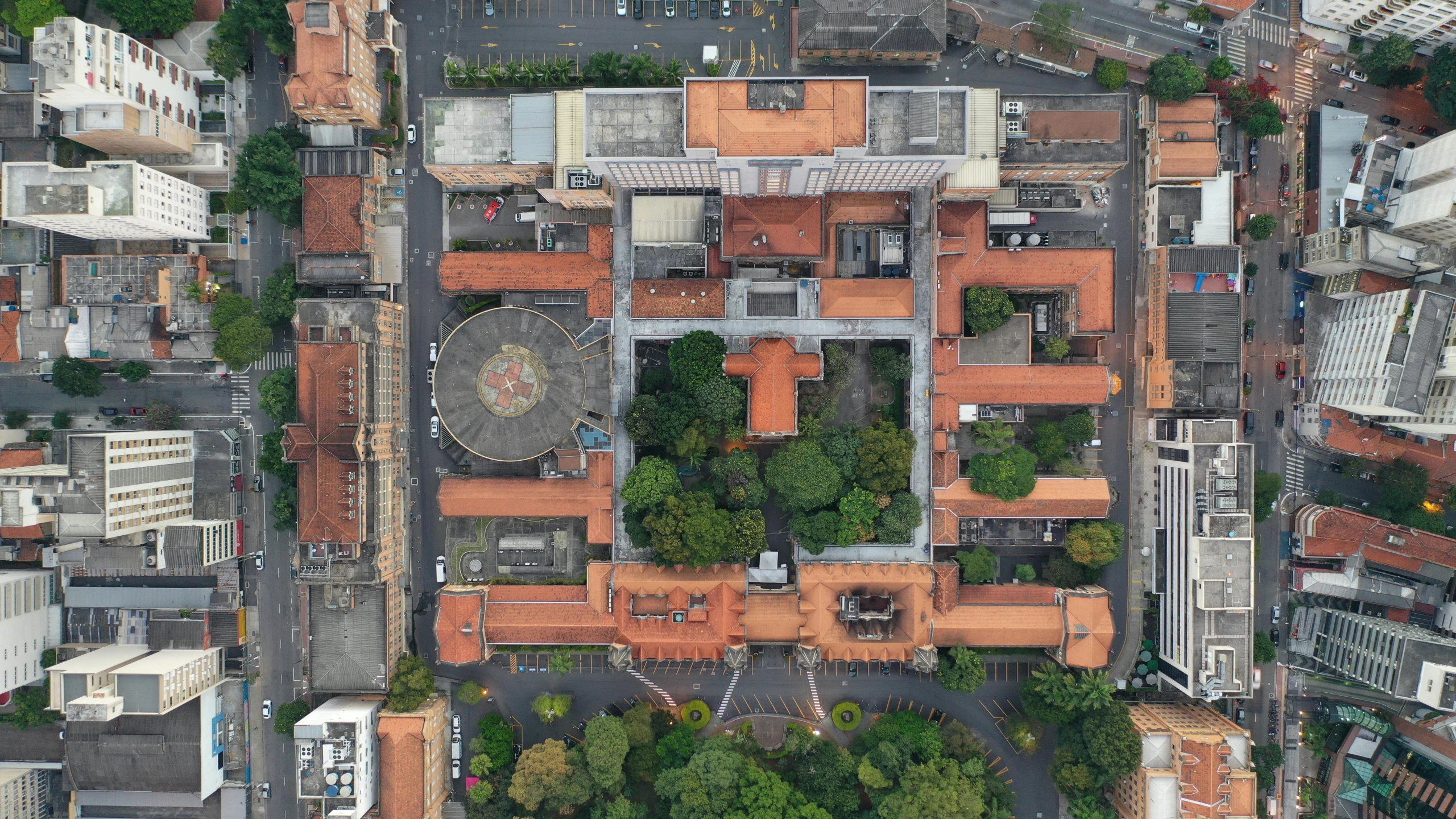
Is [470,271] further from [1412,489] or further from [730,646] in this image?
[1412,489]

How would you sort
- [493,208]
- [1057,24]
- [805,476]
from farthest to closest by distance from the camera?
[493,208] < [1057,24] < [805,476]

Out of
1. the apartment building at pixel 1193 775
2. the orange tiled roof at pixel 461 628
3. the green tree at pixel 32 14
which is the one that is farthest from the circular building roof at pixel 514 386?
the apartment building at pixel 1193 775

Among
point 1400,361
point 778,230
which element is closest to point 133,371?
point 778,230

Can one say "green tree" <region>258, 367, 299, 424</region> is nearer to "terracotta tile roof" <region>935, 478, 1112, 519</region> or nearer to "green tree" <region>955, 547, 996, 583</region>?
"terracotta tile roof" <region>935, 478, 1112, 519</region>

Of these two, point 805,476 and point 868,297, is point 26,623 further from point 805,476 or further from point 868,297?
point 868,297

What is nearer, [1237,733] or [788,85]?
[788,85]

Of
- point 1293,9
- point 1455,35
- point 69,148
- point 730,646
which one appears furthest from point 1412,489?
point 69,148

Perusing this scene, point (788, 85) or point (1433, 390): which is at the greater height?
point (788, 85)

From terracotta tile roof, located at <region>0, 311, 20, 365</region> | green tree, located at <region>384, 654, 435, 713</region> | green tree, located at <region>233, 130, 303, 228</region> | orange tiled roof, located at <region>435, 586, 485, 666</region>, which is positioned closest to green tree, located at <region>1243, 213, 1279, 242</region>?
orange tiled roof, located at <region>435, 586, 485, 666</region>
